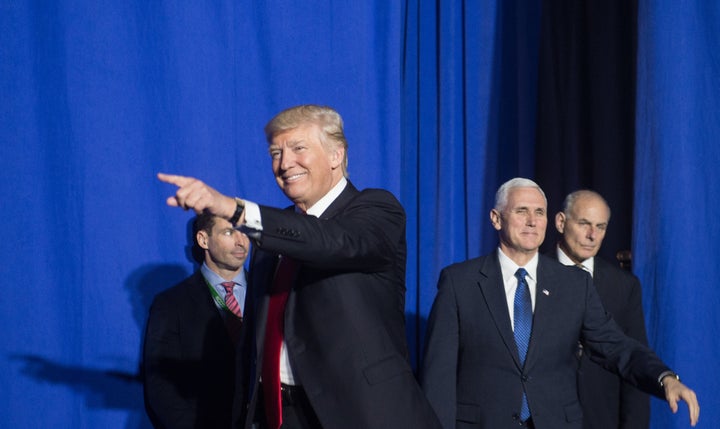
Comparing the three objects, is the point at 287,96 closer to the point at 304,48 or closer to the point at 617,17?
the point at 304,48

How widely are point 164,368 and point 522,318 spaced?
1.28m

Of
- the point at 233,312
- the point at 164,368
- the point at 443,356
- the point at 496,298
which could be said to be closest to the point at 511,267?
the point at 496,298

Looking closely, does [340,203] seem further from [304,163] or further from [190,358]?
[190,358]

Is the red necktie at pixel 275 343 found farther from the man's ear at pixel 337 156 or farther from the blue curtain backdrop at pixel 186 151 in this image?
the blue curtain backdrop at pixel 186 151

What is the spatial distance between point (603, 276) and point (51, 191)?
219cm

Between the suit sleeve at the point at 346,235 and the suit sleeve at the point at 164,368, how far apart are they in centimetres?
129

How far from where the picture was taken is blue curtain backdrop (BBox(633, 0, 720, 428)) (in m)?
3.48

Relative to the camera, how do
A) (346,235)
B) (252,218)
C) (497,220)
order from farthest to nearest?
(497,220)
(346,235)
(252,218)

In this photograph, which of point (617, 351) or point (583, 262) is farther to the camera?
point (583, 262)

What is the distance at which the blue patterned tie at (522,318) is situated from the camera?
8.76ft

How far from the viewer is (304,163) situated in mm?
1988

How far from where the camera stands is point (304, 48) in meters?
3.53

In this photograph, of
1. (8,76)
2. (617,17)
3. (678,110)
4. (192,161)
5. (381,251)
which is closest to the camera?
(381,251)

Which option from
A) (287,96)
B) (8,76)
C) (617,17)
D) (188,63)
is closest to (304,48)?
(287,96)
